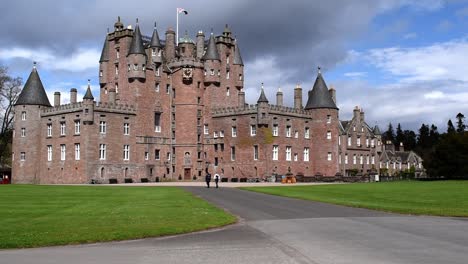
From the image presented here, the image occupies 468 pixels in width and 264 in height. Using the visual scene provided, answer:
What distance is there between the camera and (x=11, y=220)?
66.5 feet

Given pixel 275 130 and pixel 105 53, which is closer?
pixel 275 130

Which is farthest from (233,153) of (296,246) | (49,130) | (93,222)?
(296,246)

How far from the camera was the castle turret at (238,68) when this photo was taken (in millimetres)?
83938

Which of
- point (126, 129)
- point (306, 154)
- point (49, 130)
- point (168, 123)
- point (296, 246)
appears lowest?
point (296, 246)

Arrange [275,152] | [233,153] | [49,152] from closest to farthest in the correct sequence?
[49,152], [275,152], [233,153]

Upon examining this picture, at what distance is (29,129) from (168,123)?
1881cm

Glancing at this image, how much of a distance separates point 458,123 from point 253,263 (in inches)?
4826

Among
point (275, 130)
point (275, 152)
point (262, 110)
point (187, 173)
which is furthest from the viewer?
point (187, 173)

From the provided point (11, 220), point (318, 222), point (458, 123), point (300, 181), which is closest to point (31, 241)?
point (11, 220)

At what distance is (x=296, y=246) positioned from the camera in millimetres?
14445

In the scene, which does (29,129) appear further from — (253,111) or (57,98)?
(253,111)

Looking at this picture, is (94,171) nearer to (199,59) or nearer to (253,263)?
(199,59)

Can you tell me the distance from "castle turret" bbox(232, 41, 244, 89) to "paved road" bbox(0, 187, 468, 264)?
63.6 m

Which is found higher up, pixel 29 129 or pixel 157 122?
pixel 157 122
